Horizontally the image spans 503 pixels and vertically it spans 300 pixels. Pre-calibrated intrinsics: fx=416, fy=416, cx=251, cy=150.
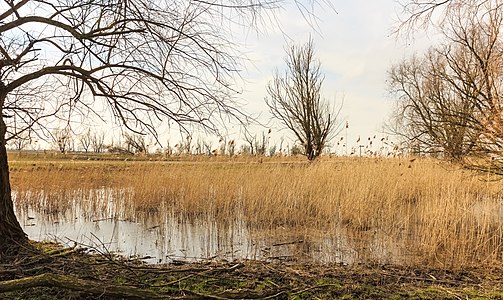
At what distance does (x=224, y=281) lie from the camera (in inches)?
127

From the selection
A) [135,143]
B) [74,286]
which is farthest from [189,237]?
[74,286]

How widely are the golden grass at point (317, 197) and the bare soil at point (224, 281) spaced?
1070 mm

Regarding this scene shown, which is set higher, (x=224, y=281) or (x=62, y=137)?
(x=62, y=137)

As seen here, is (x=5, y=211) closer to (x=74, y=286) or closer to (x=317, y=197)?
(x=74, y=286)

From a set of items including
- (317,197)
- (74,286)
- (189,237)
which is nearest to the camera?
(74,286)

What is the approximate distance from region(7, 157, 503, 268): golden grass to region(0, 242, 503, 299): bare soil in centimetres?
107

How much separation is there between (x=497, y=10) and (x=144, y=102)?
3.75 m

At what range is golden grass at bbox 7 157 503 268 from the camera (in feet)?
18.2

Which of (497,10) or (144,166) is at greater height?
(497,10)

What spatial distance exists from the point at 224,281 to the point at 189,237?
2751 mm

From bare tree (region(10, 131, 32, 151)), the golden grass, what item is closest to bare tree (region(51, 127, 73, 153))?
bare tree (region(10, 131, 32, 151))

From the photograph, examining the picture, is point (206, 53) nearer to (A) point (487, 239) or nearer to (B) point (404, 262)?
(B) point (404, 262)

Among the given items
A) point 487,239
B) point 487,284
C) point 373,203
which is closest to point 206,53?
point 487,284

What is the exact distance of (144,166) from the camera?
953 centimetres
